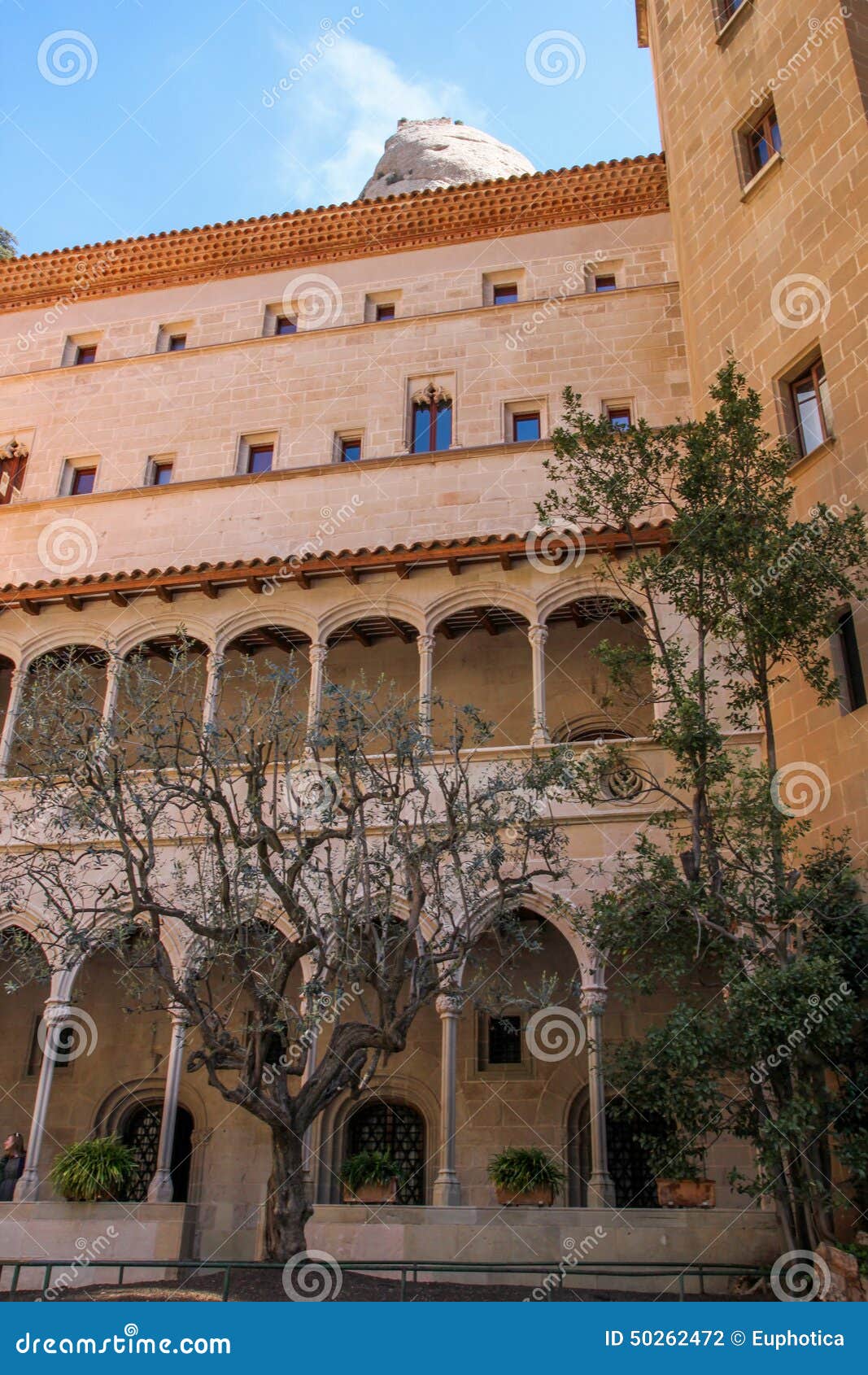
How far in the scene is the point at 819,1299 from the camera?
10.1m

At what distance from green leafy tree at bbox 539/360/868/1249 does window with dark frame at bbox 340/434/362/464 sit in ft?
26.2

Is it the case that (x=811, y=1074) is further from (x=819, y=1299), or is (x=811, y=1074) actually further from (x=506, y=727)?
(x=506, y=727)

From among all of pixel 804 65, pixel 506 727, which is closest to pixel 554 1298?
pixel 506 727

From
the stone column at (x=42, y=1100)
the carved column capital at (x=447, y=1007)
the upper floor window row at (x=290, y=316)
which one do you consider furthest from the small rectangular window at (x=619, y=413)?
the stone column at (x=42, y=1100)

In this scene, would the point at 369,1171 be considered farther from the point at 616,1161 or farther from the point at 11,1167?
the point at 11,1167

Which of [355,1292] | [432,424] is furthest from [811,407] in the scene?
[355,1292]

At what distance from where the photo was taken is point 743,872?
499 inches

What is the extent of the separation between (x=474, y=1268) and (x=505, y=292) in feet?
58.7

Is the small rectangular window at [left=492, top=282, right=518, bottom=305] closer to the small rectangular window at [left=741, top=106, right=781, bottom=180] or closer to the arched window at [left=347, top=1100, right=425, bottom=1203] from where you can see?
the small rectangular window at [left=741, top=106, right=781, bottom=180]

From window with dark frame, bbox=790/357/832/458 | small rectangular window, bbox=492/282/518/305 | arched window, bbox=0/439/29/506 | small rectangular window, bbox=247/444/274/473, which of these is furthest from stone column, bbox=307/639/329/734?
small rectangular window, bbox=492/282/518/305

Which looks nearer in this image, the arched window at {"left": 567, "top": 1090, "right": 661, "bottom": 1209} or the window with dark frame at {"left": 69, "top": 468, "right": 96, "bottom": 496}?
the arched window at {"left": 567, "top": 1090, "right": 661, "bottom": 1209}

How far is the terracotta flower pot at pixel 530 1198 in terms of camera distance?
13477 millimetres

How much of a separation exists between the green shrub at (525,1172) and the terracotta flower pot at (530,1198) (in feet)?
0.10

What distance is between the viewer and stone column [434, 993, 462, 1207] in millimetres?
13094
